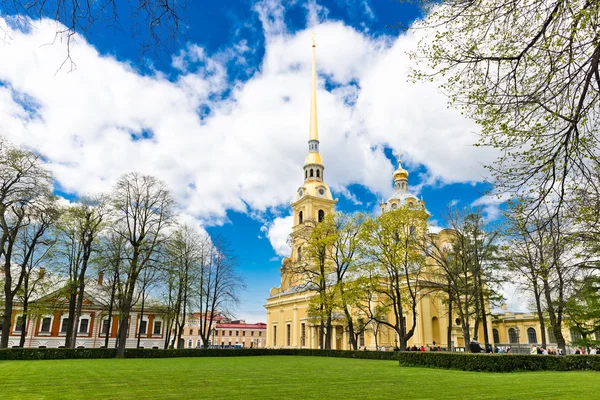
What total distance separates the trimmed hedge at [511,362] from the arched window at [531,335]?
49.1 m

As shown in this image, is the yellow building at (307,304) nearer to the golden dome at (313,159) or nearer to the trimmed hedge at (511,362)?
the golden dome at (313,159)

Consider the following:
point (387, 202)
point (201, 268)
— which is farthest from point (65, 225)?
point (387, 202)

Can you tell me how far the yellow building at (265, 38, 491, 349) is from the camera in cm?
4706

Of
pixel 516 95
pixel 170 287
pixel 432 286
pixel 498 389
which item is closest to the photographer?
pixel 516 95

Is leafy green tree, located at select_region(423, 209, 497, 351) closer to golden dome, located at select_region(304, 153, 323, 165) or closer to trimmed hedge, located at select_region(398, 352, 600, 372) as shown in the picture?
trimmed hedge, located at select_region(398, 352, 600, 372)

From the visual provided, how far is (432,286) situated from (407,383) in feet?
66.4

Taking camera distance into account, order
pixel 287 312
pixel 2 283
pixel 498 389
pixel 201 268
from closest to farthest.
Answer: pixel 498 389, pixel 2 283, pixel 201 268, pixel 287 312

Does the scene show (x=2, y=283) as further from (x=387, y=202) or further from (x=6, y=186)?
(x=387, y=202)

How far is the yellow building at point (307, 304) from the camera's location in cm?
4706

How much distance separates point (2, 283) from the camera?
33250 millimetres

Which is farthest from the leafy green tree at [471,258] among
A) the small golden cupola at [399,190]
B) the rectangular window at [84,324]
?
the rectangular window at [84,324]

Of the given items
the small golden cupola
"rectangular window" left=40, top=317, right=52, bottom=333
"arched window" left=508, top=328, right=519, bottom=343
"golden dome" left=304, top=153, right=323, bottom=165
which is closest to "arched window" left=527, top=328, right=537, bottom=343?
"arched window" left=508, top=328, right=519, bottom=343

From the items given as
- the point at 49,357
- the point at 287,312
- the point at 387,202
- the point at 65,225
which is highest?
the point at 387,202

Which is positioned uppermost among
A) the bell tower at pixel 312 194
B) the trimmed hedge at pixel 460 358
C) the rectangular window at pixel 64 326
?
the bell tower at pixel 312 194
